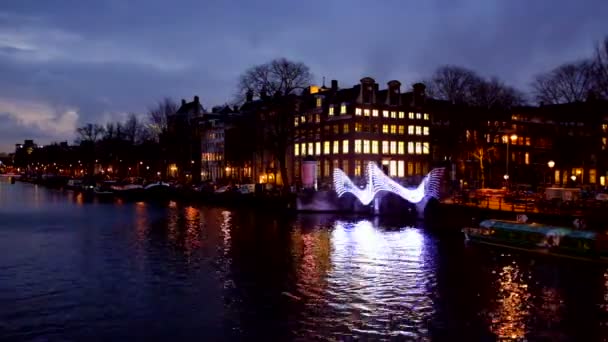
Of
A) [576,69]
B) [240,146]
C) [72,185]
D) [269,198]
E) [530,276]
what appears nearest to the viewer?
[530,276]

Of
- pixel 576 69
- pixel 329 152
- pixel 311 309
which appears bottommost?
pixel 311 309

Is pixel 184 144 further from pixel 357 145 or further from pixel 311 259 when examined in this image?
pixel 311 259

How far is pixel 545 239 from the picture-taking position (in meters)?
38.4

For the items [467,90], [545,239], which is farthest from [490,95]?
[545,239]

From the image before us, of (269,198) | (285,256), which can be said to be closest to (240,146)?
(269,198)

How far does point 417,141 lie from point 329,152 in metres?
15.2

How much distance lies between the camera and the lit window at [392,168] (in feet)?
327

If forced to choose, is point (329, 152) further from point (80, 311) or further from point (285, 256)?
point (80, 311)

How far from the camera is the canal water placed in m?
22.0

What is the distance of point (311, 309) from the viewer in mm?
24609

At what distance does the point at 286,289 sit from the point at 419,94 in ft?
259

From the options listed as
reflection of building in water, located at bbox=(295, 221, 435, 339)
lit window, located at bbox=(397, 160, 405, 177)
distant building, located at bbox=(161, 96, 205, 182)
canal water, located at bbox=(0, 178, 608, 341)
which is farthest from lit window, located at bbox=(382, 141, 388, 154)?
reflection of building in water, located at bbox=(295, 221, 435, 339)

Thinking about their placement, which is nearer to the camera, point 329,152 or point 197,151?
point 329,152

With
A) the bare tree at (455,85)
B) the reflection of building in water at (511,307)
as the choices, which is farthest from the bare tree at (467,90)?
the reflection of building in water at (511,307)
